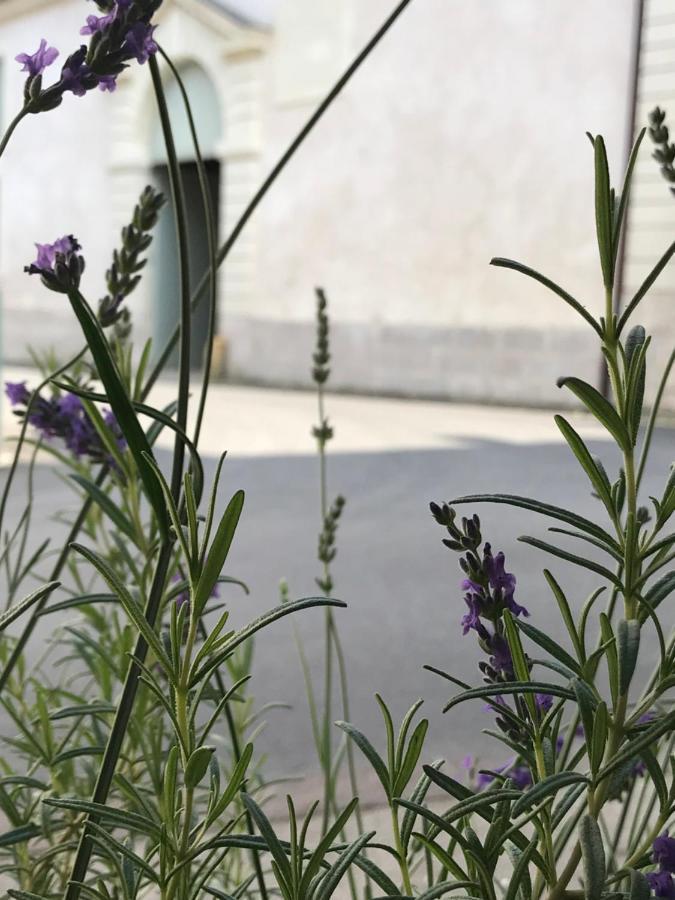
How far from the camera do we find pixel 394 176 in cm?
640

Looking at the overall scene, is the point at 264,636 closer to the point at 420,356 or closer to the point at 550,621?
the point at 550,621

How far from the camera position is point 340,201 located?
21.8 ft

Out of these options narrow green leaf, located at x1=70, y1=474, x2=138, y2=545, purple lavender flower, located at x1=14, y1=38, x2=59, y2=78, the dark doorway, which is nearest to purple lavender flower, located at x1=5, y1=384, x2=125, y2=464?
narrow green leaf, located at x1=70, y1=474, x2=138, y2=545

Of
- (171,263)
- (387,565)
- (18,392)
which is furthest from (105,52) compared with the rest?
(171,263)

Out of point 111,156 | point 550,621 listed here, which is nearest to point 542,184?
point 111,156

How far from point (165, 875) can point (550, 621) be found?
6.28 feet

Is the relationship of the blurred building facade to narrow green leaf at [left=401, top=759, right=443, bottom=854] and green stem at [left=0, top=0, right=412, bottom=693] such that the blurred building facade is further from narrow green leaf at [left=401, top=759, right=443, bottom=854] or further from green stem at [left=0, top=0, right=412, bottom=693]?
narrow green leaf at [left=401, top=759, right=443, bottom=854]

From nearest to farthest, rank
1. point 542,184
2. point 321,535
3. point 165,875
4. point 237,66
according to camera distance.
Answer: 1. point 165,875
2. point 321,535
3. point 542,184
4. point 237,66

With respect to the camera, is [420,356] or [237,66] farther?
[237,66]

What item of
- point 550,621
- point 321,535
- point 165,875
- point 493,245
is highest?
point 493,245

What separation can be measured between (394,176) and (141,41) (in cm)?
628

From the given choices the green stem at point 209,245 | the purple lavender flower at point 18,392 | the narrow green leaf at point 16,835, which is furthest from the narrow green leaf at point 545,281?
the purple lavender flower at point 18,392

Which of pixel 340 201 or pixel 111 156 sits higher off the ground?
pixel 111 156

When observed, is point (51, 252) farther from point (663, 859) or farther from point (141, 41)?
point (663, 859)
